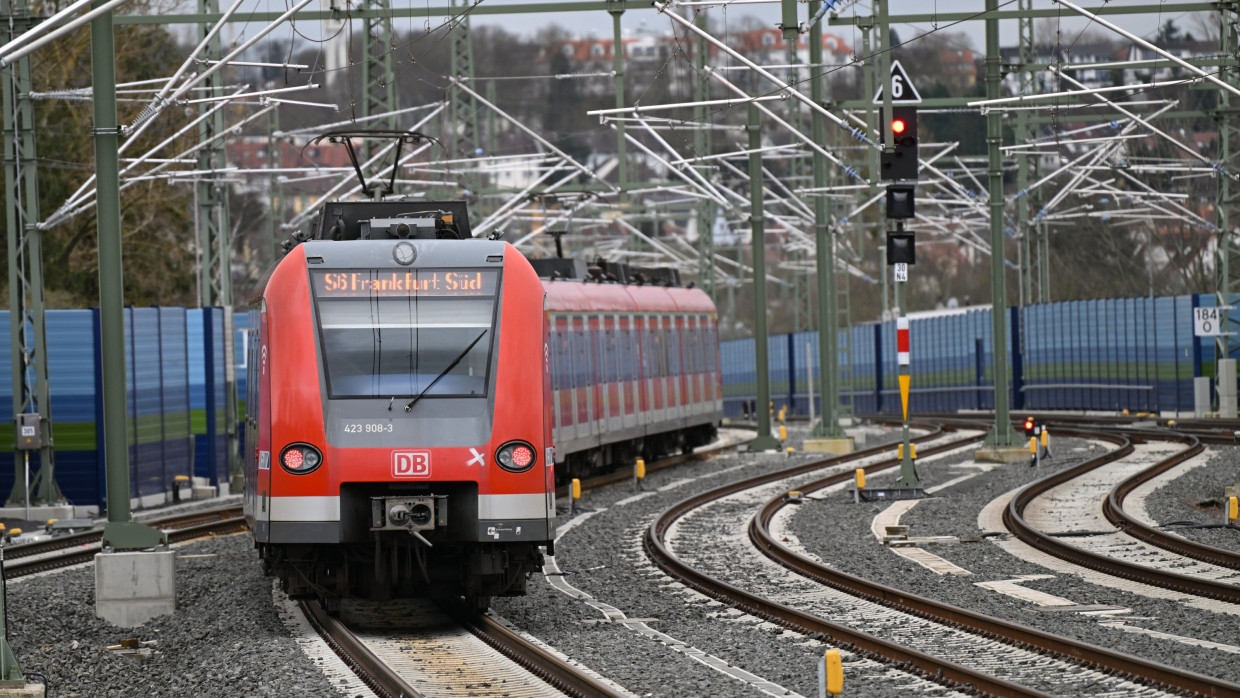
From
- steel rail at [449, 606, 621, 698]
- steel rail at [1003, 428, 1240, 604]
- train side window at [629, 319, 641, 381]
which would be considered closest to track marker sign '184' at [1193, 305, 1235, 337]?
steel rail at [1003, 428, 1240, 604]

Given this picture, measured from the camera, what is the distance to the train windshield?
533 inches

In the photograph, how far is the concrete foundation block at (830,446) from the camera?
119 ft

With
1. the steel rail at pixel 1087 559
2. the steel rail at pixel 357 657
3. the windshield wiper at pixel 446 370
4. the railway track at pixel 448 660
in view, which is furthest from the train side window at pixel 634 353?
the windshield wiper at pixel 446 370

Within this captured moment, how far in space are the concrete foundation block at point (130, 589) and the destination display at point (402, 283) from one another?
3.54 meters

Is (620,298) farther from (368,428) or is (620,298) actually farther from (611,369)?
(368,428)

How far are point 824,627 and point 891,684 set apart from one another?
2.15 m

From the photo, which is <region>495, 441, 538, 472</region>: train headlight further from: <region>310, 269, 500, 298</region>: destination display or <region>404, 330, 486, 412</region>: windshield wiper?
<region>310, 269, 500, 298</region>: destination display

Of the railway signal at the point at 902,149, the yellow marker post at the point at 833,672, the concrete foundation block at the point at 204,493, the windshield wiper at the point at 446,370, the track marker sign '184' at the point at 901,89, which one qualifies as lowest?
the concrete foundation block at the point at 204,493

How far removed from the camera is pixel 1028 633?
40.0 feet

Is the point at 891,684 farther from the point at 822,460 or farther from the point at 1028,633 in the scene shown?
the point at 822,460

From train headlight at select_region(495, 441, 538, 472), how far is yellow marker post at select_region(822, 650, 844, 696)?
12.3ft

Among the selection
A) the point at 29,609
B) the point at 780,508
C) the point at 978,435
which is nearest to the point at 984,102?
the point at 780,508

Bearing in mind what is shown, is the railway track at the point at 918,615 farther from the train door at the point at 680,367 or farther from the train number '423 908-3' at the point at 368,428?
the train door at the point at 680,367

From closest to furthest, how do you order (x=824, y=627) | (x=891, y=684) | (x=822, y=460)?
(x=891, y=684) < (x=824, y=627) < (x=822, y=460)
